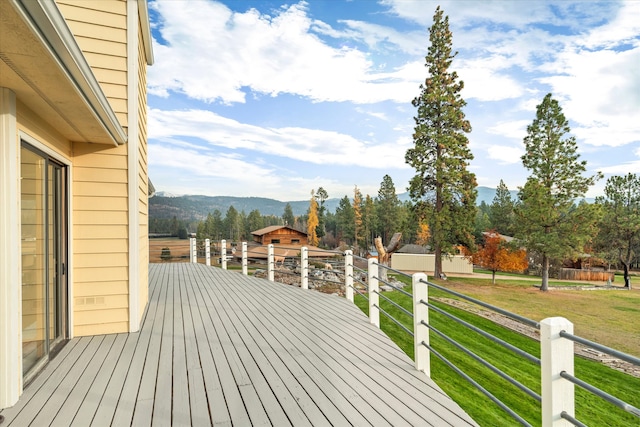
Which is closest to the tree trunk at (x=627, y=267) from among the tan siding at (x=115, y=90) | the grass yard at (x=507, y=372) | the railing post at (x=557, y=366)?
the grass yard at (x=507, y=372)

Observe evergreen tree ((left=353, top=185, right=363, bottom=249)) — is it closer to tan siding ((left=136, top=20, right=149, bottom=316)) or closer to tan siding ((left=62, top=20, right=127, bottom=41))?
tan siding ((left=136, top=20, right=149, bottom=316))

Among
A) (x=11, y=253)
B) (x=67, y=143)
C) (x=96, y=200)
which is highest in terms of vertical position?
(x=67, y=143)

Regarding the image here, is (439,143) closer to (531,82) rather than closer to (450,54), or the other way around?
(450,54)

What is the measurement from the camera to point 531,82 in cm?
3547

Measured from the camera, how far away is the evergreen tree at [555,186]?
19.0 meters

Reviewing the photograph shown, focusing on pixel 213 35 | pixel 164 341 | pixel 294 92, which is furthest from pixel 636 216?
pixel 164 341

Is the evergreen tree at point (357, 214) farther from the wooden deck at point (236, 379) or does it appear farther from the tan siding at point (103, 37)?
the tan siding at point (103, 37)

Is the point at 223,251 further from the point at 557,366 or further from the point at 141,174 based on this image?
the point at 557,366

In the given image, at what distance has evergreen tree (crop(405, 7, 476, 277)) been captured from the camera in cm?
1944

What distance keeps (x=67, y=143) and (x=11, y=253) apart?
175cm

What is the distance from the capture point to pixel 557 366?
4.97ft

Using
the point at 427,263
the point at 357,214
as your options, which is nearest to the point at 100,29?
the point at 427,263

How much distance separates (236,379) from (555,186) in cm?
2223

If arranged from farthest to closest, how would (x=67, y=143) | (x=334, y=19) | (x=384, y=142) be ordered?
(x=384, y=142), (x=334, y=19), (x=67, y=143)
